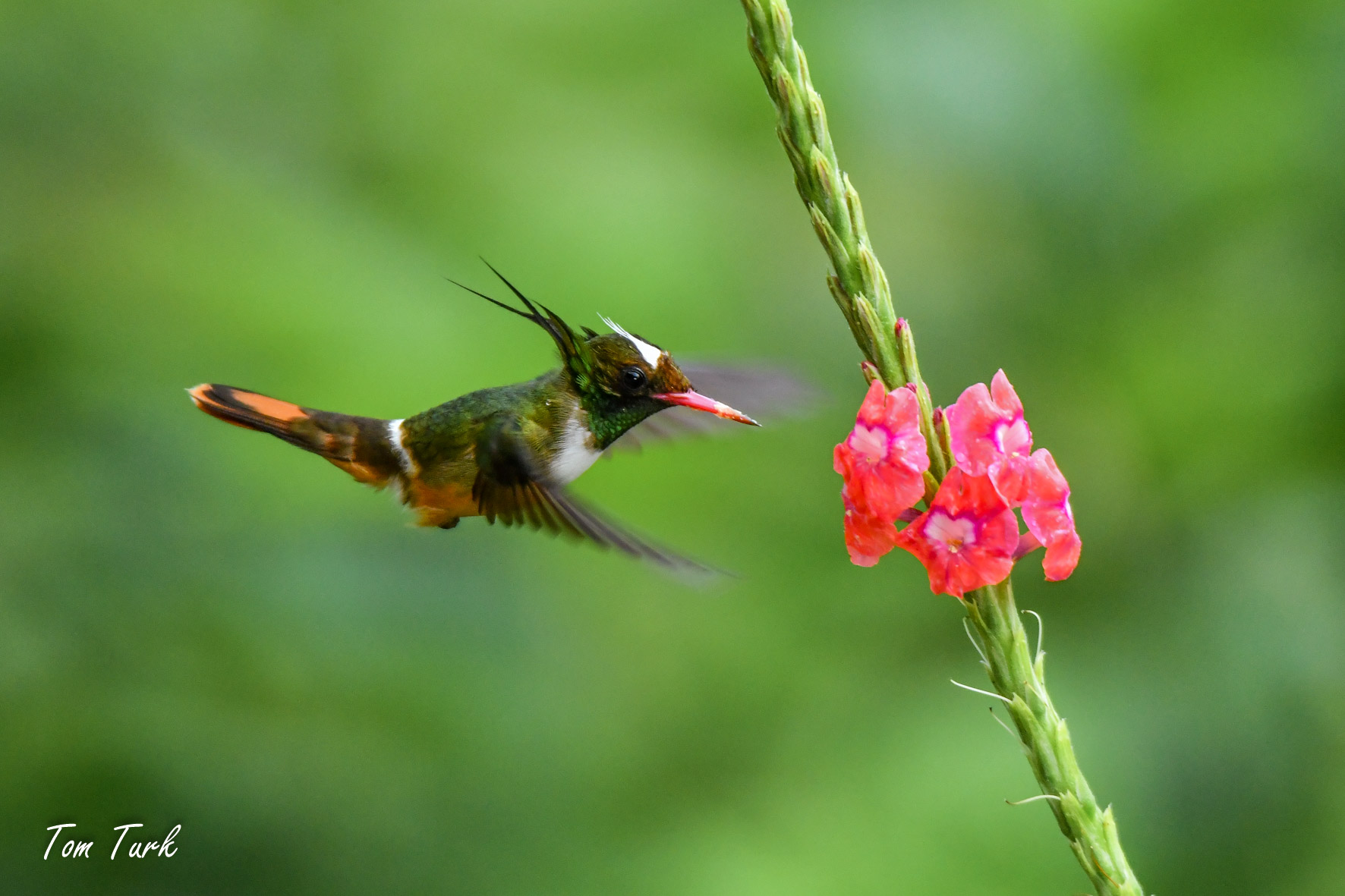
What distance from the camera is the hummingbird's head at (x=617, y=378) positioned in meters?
1.99

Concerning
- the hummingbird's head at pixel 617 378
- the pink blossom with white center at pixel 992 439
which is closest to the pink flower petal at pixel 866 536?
the pink blossom with white center at pixel 992 439

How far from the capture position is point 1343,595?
327cm

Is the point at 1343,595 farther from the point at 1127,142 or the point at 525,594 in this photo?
the point at 525,594

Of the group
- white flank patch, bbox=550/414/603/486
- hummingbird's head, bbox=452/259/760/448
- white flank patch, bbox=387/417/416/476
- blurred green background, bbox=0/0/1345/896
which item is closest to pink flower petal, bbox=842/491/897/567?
hummingbird's head, bbox=452/259/760/448

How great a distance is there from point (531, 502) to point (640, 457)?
1.84 metres

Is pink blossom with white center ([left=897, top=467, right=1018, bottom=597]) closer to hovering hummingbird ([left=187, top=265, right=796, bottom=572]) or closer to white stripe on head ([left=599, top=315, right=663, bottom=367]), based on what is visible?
hovering hummingbird ([left=187, top=265, right=796, bottom=572])

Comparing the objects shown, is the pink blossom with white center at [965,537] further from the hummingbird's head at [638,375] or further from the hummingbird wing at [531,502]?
the hummingbird's head at [638,375]

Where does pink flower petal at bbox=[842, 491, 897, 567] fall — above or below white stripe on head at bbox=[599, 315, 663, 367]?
below

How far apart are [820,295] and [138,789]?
3.01 m

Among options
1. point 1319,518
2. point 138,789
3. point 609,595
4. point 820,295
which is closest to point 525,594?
point 609,595

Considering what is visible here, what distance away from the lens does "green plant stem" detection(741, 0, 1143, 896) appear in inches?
54.9

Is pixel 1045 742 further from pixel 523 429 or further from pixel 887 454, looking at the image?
pixel 523 429

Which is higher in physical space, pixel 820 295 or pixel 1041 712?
pixel 820 295

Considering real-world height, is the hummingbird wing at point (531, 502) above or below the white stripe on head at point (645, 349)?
below
